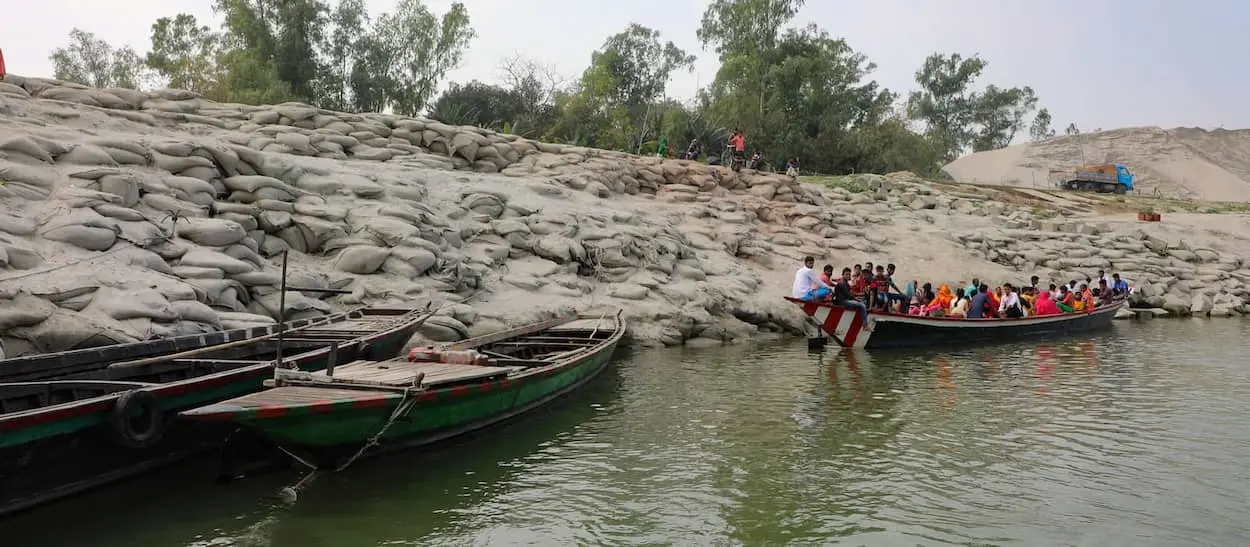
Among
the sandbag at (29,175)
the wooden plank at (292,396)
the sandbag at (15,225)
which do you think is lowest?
the wooden plank at (292,396)

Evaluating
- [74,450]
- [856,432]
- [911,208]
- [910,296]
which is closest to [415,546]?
[74,450]

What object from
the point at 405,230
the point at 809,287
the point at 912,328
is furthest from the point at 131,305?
the point at 912,328

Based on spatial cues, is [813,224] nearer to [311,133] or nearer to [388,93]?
[311,133]

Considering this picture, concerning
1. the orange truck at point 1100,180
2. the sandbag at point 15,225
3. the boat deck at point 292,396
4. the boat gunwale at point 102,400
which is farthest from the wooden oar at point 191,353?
the orange truck at point 1100,180

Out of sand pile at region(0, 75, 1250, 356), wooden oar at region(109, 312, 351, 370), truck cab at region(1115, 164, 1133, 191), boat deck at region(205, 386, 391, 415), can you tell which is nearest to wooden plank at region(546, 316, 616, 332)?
sand pile at region(0, 75, 1250, 356)

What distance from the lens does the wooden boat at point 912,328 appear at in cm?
1569

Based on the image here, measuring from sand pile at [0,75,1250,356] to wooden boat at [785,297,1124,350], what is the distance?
2.37 m

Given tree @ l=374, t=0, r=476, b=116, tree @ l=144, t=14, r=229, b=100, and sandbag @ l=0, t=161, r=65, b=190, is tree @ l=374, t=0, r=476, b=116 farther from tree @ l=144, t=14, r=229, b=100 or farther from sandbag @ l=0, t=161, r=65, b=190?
sandbag @ l=0, t=161, r=65, b=190

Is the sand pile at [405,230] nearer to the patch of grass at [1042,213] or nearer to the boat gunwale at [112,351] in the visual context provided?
the boat gunwale at [112,351]

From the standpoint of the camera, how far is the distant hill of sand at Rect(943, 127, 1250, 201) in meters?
58.6

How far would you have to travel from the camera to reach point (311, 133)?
21094 mm

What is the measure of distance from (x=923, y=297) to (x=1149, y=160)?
55.9m

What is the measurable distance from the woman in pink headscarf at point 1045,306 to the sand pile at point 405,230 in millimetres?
3793

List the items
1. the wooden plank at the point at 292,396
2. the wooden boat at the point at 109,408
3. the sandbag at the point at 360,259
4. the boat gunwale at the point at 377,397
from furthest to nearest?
the sandbag at the point at 360,259
the wooden plank at the point at 292,396
the boat gunwale at the point at 377,397
the wooden boat at the point at 109,408
